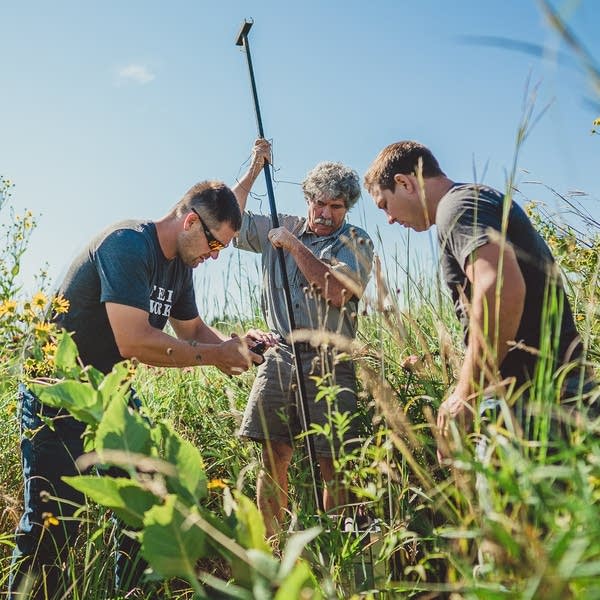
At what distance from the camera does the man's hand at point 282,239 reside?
3.46 m

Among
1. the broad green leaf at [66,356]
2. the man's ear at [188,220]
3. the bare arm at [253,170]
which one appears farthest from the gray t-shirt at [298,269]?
the broad green leaf at [66,356]

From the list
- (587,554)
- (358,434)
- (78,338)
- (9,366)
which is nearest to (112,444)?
(587,554)

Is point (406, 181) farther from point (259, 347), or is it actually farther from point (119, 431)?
point (119, 431)

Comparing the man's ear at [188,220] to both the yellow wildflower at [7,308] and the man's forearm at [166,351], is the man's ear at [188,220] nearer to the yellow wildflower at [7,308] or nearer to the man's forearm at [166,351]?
the man's forearm at [166,351]

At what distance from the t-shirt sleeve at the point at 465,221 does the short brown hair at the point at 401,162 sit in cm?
51

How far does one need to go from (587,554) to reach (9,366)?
6.56ft

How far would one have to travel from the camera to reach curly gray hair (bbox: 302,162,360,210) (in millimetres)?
3854

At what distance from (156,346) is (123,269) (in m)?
0.36

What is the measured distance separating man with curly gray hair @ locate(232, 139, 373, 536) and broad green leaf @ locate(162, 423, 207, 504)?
1.85m

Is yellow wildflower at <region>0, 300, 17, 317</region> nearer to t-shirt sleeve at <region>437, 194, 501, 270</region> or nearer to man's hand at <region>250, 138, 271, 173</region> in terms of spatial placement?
t-shirt sleeve at <region>437, 194, 501, 270</region>

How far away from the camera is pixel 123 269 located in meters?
2.74

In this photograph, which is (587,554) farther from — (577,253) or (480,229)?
(577,253)

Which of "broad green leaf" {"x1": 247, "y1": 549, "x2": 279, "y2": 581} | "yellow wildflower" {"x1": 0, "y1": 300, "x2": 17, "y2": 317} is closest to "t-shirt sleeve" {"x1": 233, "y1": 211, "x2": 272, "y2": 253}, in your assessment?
"yellow wildflower" {"x1": 0, "y1": 300, "x2": 17, "y2": 317}

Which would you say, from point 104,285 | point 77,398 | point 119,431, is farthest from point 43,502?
point 119,431
